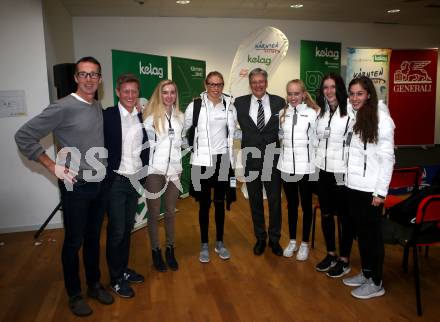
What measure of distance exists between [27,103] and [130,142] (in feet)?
7.02

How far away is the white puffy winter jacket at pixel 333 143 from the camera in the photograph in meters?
2.80

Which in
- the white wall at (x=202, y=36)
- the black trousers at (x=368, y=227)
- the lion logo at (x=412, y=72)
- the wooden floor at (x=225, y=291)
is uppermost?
the white wall at (x=202, y=36)

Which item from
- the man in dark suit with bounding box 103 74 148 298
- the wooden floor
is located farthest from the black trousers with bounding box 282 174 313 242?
the man in dark suit with bounding box 103 74 148 298

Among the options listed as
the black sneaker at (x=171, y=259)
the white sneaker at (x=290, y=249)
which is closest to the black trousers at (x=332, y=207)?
the white sneaker at (x=290, y=249)

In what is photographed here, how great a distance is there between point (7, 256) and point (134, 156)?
6.34ft

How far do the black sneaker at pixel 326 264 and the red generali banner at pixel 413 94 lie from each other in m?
5.19

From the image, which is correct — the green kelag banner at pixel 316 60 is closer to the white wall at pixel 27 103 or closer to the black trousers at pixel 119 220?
the white wall at pixel 27 103

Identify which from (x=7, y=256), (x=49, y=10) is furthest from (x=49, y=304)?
(x=49, y=10)

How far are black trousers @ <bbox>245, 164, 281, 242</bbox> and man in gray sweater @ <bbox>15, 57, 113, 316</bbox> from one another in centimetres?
144

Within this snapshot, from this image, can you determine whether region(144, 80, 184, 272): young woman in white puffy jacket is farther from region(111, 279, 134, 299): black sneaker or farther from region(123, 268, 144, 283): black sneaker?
region(111, 279, 134, 299): black sneaker

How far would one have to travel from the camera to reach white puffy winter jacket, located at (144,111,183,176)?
2941 millimetres

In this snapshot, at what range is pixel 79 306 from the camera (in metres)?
2.58

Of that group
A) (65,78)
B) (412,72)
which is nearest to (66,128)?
(65,78)

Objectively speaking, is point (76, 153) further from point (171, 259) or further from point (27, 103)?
point (27, 103)
